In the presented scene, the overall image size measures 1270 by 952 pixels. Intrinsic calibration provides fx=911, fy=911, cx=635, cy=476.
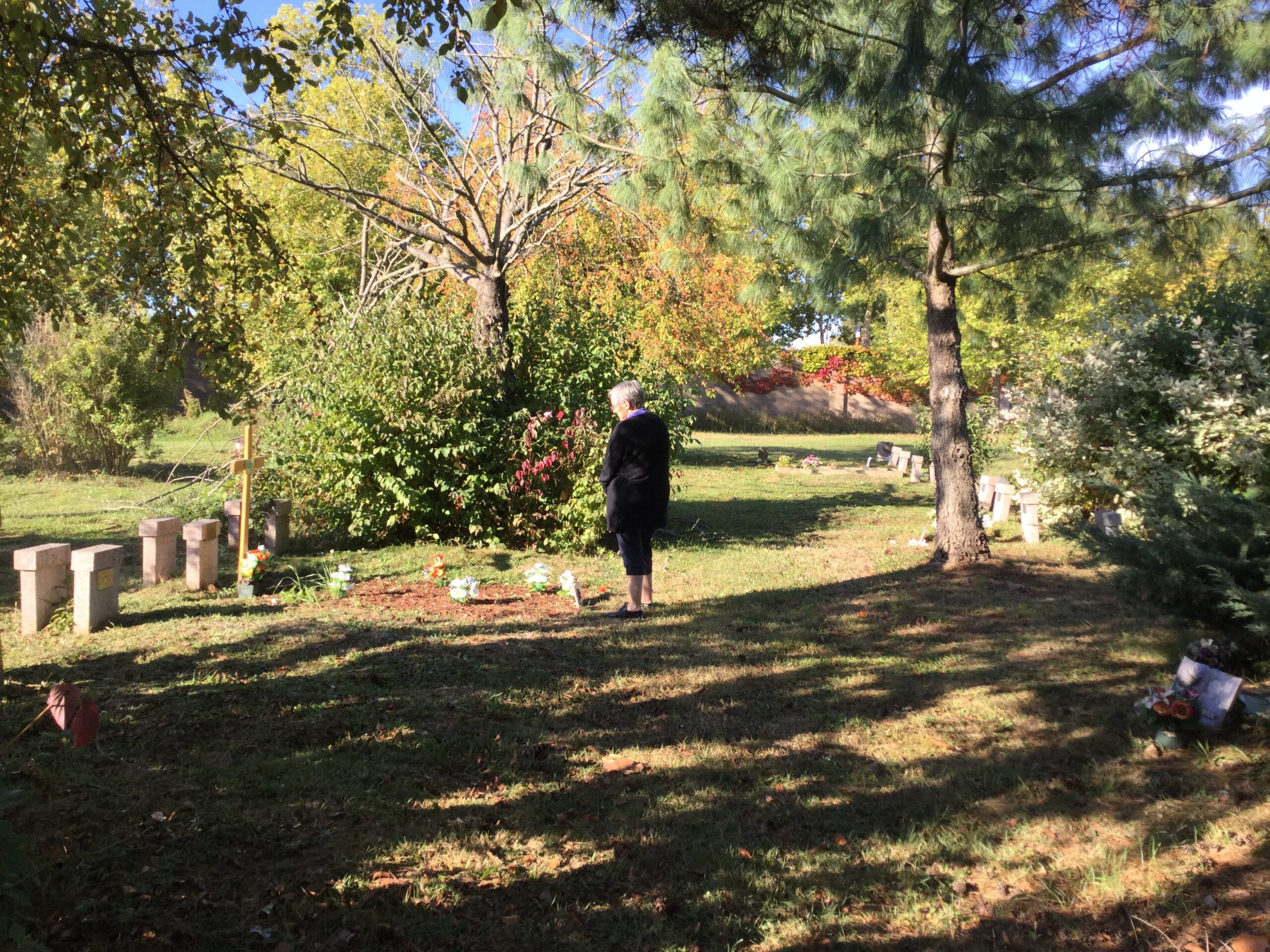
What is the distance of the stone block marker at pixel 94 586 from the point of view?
641 cm

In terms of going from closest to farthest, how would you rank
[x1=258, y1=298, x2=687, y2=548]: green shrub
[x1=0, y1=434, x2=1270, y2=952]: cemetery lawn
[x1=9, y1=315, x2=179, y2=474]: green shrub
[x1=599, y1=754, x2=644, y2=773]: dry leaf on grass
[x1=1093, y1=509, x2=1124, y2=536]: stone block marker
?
[x1=0, y1=434, x2=1270, y2=952]: cemetery lawn, [x1=599, y1=754, x2=644, y2=773]: dry leaf on grass, [x1=1093, y1=509, x2=1124, y2=536]: stone block marker, [x1=258, y1=298, x2=687, y2=548]: green shrub, [x1=9, y1=315, x2=179, y2=474]: green shrub

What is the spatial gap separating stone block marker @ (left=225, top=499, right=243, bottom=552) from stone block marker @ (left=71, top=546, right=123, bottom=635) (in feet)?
8.32

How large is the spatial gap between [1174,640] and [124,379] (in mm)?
16904

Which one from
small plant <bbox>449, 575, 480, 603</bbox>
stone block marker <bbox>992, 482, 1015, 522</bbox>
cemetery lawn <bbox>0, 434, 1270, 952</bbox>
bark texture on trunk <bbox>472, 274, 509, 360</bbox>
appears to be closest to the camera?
cemetery lawn <bbox>0, 434, 1270, 952</bbox>

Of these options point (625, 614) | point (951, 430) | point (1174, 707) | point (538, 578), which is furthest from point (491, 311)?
point (1174, 707)

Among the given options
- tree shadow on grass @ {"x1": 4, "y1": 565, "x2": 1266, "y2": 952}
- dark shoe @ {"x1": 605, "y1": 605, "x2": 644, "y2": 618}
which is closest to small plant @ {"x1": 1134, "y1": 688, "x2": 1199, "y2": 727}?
tree shadow on grass @ {"x1": 4, "y1": 565, "x2": 1266, "y2": 952}

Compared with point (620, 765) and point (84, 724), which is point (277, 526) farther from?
point (84, 724)

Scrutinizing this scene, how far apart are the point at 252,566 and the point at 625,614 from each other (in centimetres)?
321

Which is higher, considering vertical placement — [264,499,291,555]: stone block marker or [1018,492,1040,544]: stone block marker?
[1018,492,1040,544]: stone block marker

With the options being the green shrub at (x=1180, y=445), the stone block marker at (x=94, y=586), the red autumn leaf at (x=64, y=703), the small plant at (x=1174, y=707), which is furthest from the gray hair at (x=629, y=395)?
the red autumn leaf at (x=64, y=703)

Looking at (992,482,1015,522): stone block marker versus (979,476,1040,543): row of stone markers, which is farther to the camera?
(992,482,1015,522): stone block marker

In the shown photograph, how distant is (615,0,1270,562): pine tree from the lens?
6.25 metres

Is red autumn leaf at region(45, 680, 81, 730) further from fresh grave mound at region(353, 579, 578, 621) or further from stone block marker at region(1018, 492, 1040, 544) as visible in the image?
stone block marker at region(1018, 492, 1040, 544)

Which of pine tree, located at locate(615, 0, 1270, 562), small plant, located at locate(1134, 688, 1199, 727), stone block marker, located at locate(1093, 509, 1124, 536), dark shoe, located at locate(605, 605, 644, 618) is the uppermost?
pine tree, located at locate(615, 0, 1270, 562)
